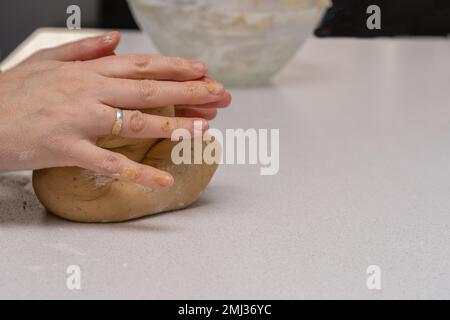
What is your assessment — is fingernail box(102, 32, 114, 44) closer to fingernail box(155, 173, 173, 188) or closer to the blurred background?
fingernail box(155, 173, 173, 188)

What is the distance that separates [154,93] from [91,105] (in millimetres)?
67

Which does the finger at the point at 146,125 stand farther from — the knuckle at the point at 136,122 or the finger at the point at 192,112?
the finger at the point at 192,112

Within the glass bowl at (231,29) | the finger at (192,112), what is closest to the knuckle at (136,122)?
the finger at (192,112)

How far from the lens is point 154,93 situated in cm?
79

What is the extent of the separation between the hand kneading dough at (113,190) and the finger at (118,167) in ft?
0.10

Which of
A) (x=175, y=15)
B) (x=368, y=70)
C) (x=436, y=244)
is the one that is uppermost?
(x=175, y=15)

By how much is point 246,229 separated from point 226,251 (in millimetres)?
62

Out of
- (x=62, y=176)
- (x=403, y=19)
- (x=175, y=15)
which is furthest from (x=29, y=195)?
(x=403, y=19)

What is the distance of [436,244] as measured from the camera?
761 millimetres

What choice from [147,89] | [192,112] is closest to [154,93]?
[147,89]

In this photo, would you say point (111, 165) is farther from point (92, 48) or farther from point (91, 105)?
point (92, 48)

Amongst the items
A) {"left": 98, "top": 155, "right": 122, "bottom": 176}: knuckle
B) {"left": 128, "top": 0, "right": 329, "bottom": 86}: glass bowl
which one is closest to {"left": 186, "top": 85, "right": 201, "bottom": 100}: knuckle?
{"left": 98, "top": 155, "right": 122, "bottom": 176}: knuckle

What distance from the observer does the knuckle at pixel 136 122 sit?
77 cm

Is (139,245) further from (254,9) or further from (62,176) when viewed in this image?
(254,9)
